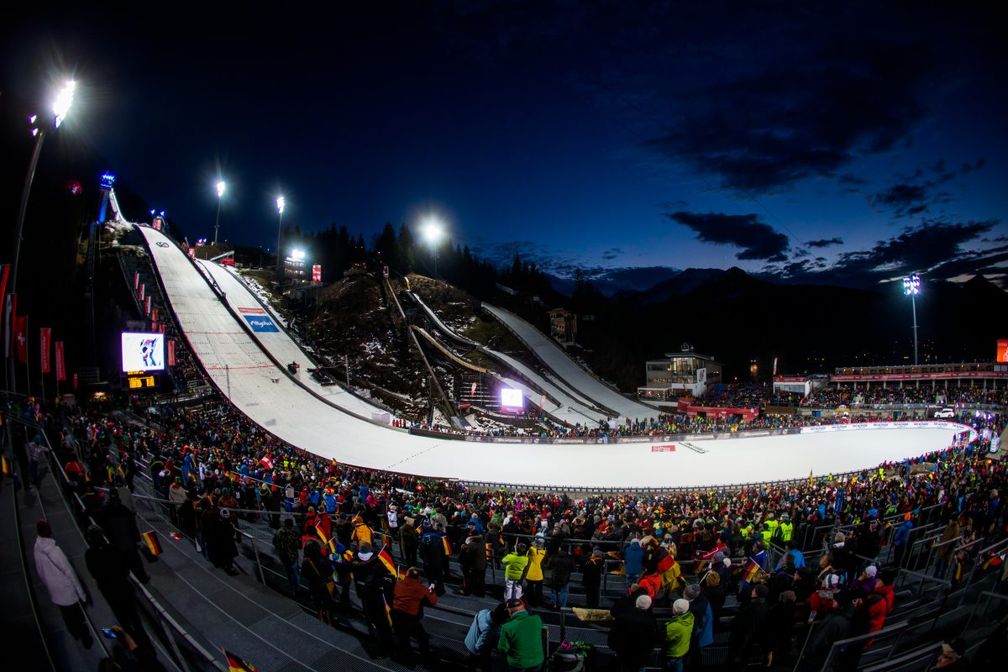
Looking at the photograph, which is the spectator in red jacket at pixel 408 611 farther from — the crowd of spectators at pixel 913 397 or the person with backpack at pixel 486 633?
the crowd of spectators at pixel 913 397

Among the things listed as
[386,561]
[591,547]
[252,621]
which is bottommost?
[591,547]

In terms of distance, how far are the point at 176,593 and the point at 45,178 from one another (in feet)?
144

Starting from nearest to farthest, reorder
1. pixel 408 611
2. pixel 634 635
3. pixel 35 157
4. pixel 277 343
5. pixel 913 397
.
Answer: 1. pixel 634 635
2. pixel 408 611
3. pixel 35 157
4. pixel 913 397
5. pixel 277 343

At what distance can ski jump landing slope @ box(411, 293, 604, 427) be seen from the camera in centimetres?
4084

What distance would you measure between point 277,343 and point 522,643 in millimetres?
45666

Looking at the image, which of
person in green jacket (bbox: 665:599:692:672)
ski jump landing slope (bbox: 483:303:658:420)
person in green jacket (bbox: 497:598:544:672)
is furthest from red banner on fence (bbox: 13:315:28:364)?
ski jump landing slope (bbox: 483:303:658:420)

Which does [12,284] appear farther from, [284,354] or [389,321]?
[389,321]

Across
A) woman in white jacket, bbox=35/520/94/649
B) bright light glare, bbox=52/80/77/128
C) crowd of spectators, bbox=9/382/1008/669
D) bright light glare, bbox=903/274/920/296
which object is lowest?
crowd of spectators, bbox=9/382/1008/669

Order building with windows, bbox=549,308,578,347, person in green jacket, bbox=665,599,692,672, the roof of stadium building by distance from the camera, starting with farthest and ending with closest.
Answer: building with windows, bbox=549,308,578,347 → the roof of stadium building → person in green jacket, bbox=665,599,692,672

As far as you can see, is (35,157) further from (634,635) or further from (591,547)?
(634,635)

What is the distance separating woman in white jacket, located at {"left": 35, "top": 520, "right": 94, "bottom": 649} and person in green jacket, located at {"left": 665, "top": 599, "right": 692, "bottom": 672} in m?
5.60

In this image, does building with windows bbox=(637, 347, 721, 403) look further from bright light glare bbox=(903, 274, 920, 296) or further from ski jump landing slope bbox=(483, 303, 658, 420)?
bright light glare bbox=(903, 274, 920, 296)

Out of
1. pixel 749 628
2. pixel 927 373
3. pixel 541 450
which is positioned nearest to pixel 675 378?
pixel 927 373

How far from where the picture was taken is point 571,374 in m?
51.5
